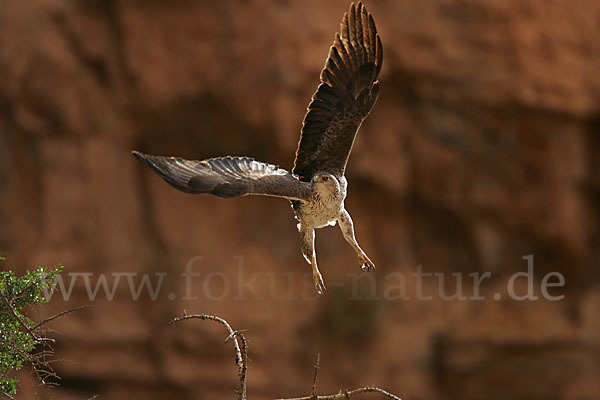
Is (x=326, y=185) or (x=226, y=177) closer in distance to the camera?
(x=226, y=177)

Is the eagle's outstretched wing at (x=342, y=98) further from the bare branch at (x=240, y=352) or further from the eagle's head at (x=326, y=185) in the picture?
the bare branch at (x=240, y=352)

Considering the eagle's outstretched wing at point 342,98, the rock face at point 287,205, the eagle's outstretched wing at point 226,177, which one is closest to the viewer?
the eagle's outstretched wing at point 226,177

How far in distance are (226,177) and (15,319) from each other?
47.5 inches

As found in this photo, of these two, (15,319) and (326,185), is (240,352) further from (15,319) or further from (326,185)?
(15,319)

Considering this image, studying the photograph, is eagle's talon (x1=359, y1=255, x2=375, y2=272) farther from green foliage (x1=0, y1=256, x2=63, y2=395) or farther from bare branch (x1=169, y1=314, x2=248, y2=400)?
green foliage (x1=0, y1=256, x2=63, y2=395)

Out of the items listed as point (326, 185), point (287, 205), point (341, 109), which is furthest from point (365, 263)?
point (287, 205)

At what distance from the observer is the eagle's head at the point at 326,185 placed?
459 cm

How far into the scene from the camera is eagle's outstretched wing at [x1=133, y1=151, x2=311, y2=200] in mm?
4070

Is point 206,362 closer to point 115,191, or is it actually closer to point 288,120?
point 115,191

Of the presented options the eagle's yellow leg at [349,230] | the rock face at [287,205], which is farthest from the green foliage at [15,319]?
the rock face at [287,205]

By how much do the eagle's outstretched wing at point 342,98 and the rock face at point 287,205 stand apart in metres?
5.27

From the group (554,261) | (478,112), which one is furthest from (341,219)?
(554,261)

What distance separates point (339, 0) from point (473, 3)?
1573 mm

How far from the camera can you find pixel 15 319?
14.1 feet
